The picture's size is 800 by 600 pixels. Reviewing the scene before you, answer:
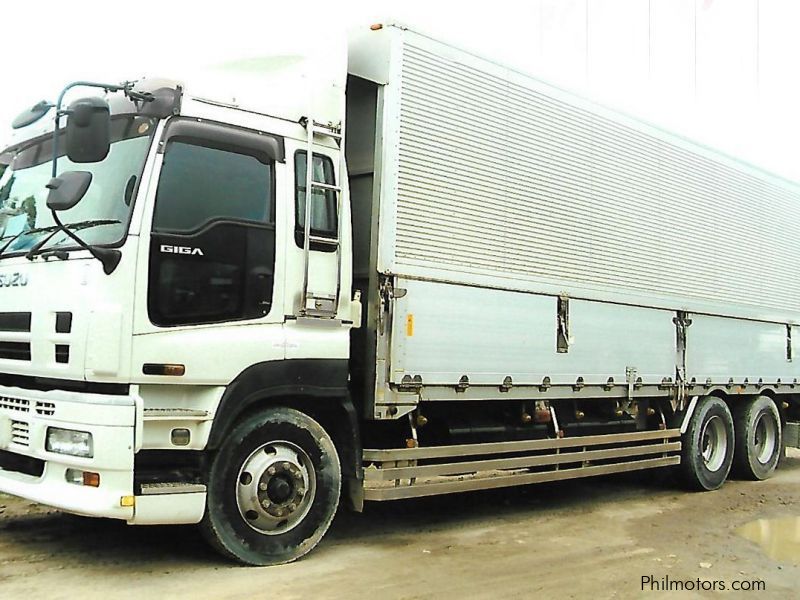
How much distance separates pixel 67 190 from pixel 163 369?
119cm

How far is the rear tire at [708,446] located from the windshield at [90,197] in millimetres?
7258

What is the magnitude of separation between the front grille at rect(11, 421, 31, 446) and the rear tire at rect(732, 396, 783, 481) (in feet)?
28.5

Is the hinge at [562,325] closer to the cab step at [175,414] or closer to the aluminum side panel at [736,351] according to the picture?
the aluminum side panel at [736,351]

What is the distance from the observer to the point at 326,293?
590cm

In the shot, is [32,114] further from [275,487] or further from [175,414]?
[275,487]

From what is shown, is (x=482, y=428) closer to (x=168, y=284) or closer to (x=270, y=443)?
(x=270, y=443)

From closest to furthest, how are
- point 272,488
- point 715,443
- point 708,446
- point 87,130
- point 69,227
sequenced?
point 87,130, point 69,227, point 272,488, point 708,446, point 715,443

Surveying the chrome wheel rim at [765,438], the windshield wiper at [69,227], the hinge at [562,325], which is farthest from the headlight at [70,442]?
the chrome wheel rim at [765,438]

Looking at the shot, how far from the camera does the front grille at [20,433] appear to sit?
5297mm

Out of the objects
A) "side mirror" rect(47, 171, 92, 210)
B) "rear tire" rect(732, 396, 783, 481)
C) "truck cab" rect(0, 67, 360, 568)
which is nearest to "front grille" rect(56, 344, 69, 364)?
"truck cab" rect(0, 67, 360, 568)

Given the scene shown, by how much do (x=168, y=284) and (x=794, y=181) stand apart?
9724 mm

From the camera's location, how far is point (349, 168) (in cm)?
674

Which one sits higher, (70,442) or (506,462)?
(70,442)

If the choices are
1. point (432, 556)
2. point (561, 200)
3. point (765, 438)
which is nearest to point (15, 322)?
point (432, 556)
